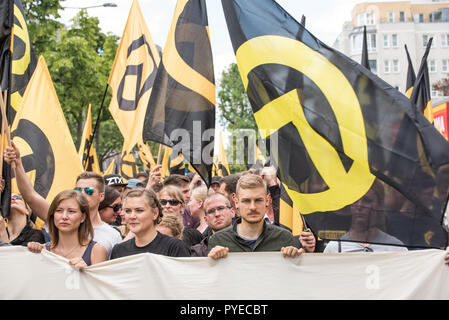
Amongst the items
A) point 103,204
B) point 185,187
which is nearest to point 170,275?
point 103,204

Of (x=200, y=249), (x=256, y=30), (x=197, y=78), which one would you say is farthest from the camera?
(x=197, y=78)

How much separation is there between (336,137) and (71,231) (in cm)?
212

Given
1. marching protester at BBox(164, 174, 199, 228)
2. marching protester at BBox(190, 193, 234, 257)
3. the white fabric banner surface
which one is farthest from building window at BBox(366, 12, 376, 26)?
Result: the white fabric banner surface

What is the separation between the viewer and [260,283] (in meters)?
4.07

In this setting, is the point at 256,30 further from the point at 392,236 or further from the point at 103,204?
the point at 103,204

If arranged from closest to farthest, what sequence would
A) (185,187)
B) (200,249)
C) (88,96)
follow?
(200,249)
(185,187)
(88,96)

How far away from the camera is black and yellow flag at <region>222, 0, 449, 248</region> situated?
403 centimetres

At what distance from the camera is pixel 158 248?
434cm

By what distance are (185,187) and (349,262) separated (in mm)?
3539

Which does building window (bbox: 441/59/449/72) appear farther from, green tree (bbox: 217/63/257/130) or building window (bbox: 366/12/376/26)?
green tree (bbox: 217/63/257/130)

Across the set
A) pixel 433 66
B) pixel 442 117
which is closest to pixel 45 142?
pixel 442 117

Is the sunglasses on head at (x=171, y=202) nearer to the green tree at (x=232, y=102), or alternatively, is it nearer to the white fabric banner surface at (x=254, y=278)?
the white fabric banner surface at (x=254, y=278)

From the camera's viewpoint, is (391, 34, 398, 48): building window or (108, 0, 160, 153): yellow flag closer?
(108, 0, 160, 153): yellow flag
